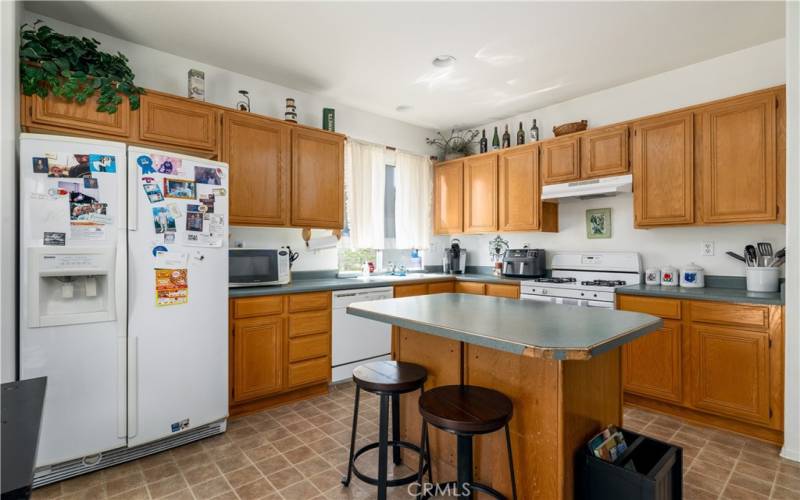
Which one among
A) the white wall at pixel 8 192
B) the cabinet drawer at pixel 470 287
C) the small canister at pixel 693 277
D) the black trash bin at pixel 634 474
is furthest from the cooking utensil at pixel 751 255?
the white wall at pixel 8 192

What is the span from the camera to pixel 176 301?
2.46 meters

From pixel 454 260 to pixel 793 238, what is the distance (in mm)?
3065

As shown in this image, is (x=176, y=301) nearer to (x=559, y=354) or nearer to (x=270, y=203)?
(x=270, y=203)

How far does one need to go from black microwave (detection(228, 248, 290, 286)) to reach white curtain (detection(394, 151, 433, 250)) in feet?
5.65

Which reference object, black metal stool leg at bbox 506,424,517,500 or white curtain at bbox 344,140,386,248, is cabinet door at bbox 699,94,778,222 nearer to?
black metal stool leg at bbox 506,424,517,500

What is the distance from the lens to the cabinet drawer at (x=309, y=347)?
10.7 feet

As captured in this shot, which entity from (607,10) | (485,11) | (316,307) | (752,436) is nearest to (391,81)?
(485,11)

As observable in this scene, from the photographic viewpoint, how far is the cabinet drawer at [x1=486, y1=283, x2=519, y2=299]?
156 inches

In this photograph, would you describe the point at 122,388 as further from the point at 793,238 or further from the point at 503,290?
the point at 793,238

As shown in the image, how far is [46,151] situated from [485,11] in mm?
2654

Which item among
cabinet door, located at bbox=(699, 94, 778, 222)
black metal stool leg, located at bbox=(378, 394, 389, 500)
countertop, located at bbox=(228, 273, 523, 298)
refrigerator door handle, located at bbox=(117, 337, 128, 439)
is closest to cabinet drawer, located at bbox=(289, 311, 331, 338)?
countertop, located at bbox=(228, 273, 523, 298)

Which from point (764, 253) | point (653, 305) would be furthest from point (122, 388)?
point (764, 253)

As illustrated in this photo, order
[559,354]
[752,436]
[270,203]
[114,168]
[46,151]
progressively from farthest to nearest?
1. [270,203]
2. [752,436]
3. [114,168]
4. [46,151]
5. [559,354]

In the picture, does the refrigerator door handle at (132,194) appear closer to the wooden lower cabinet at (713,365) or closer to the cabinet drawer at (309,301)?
the cabinet drawer at (309,301)
